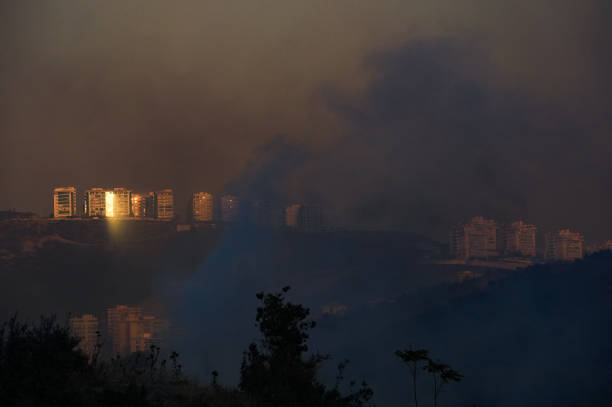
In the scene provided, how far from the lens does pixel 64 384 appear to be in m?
10.3

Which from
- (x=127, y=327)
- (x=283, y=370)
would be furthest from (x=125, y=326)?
(x=283, y=370)

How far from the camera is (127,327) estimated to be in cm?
17812

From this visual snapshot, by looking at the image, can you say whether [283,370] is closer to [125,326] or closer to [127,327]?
[127,327]

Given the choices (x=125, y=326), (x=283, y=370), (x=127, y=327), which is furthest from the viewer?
(x=125, y=326)

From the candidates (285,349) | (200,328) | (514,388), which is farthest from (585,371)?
(200,328)

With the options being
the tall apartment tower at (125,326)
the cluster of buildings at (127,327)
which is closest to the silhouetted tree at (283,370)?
the tall apartment tower at (125,326)

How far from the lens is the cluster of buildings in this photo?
157m

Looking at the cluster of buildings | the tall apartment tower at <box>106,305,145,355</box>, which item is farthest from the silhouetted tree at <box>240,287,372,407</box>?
the cluster of buildings

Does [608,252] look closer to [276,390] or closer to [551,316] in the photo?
[551,316]

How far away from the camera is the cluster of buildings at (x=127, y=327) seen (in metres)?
157

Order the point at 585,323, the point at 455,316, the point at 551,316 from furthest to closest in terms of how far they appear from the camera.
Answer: the point at 455,316, the point at 551,316, the point at 585,323

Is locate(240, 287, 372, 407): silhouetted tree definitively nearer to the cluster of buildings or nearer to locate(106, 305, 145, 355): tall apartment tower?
locate(106, 305, 145, 355): tall apartment tower

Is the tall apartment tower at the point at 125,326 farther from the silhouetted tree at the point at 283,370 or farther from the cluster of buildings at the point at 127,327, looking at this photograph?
the silhouetted tree at the point at 283,370

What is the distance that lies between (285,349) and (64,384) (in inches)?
226
